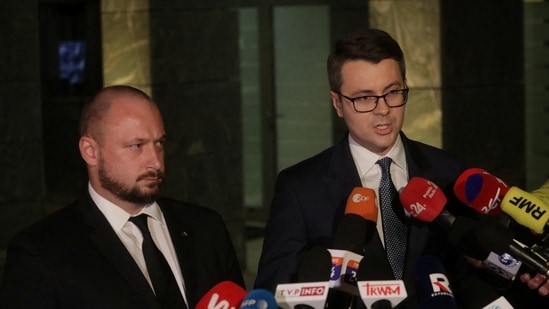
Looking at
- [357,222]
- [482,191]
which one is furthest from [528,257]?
[357,222]

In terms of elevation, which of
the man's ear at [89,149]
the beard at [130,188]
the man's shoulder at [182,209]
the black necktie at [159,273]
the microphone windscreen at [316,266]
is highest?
the man's ear at [89,149]

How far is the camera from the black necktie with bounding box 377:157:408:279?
10.6 ft

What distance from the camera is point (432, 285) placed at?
2877mm

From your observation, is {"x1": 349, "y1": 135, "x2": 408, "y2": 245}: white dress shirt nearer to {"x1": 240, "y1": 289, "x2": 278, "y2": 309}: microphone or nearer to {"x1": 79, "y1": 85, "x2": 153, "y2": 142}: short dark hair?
{"x1": 79, "y1": 85, "x2": 153, "y2": 142}: short dark hair

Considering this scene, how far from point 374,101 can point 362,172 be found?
0.23m

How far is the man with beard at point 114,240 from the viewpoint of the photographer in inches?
122

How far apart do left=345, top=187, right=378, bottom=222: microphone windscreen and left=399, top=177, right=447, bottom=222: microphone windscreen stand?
0.09 meters

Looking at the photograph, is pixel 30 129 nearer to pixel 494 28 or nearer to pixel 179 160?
pixel 179 160

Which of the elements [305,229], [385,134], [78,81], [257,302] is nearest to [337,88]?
[385,134]

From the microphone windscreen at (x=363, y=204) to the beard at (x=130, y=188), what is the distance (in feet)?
1.57

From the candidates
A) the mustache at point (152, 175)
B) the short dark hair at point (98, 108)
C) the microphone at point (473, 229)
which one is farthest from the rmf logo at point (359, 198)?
the short dark hair at point (98, 108)

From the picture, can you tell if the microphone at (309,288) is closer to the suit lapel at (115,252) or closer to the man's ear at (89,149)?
the suit lapel at (115,252)

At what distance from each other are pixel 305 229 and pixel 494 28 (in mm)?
3743

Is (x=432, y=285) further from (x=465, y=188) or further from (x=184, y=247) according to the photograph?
(x=184, y=247)
